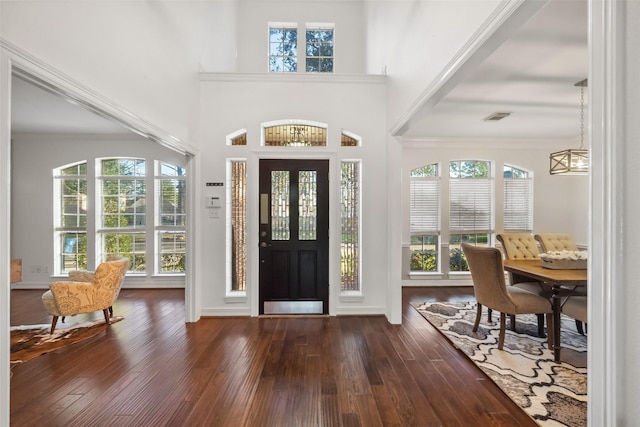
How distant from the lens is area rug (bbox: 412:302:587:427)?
83.6 inches

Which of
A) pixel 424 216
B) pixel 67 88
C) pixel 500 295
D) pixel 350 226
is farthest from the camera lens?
pixel 424 216

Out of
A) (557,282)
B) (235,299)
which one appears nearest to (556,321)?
(557,282)

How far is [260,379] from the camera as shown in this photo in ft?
8.25

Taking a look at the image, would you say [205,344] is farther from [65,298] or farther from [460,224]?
[460,224]

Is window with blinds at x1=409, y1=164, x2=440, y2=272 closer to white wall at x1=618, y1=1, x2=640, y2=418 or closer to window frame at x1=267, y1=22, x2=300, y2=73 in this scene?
window frame at x1=267, y1=22, x2=300, y2=73

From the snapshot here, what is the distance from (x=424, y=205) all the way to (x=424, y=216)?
8.5 inches

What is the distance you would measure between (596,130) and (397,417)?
2.02 metres

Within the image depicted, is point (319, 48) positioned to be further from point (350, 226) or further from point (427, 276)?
point (427, 276)

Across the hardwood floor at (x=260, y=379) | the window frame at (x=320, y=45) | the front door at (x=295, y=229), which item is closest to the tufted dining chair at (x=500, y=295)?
the hardwood floor at (x=260, y=379)

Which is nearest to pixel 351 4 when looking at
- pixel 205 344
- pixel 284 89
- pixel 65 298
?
pixel 284 89

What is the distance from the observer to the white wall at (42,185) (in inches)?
218

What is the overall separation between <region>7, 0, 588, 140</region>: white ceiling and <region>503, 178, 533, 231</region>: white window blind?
91 cm

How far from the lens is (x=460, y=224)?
233 inches

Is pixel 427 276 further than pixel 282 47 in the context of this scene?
Yes
